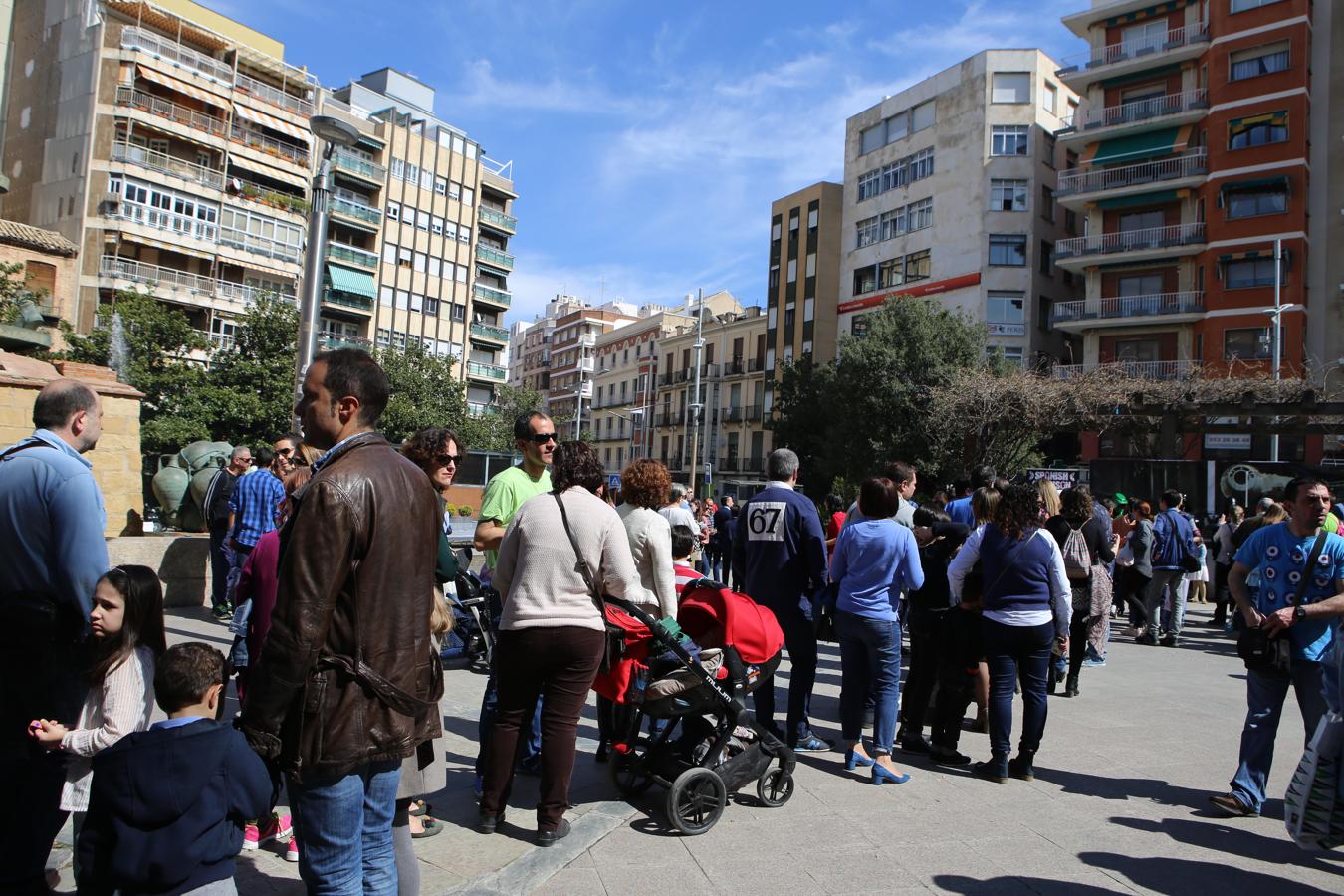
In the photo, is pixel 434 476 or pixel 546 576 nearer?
pixel 546 576

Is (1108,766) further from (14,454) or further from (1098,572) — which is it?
(14,454)

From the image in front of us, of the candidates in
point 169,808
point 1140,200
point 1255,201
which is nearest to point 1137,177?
point 1140,200

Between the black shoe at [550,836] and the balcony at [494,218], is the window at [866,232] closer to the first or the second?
the balcony at [494,218]

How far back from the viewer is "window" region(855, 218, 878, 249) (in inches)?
1999

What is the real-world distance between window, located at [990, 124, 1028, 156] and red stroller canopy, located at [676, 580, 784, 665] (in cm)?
4469

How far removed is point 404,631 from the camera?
2623 mm

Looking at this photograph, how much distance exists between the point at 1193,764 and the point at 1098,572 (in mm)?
3207

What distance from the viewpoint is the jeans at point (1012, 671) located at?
18.3 feet

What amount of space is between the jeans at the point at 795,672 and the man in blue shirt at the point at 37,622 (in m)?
3.77

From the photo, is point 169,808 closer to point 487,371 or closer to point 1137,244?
point 1137,244

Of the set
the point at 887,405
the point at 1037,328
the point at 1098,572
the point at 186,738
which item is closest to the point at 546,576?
the point at 186,738

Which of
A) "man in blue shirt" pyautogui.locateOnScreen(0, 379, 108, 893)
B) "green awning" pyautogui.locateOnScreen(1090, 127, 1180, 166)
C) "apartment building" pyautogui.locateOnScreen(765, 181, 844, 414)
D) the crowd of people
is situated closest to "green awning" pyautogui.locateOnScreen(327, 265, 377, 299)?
"apartment building" pyautogui.locateOnScreen(765, 181, 844, 414)

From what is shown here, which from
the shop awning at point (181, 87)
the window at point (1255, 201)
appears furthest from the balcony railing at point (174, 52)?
the window at point (1255, 201)

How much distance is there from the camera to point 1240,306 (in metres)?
36.0
